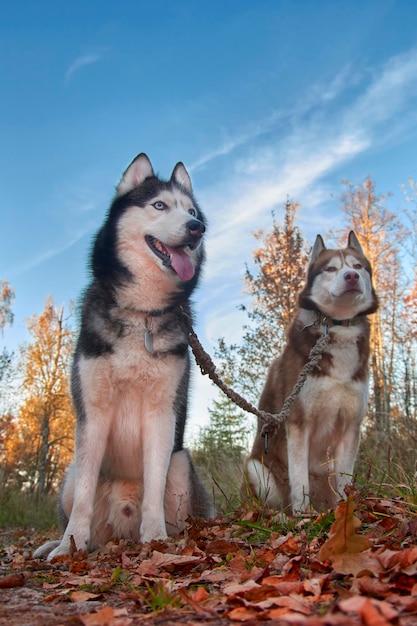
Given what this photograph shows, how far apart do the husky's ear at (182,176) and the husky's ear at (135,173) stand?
0.24 meters

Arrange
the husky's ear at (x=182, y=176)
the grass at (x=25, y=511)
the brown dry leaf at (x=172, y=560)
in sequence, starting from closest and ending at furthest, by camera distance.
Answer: the brown dry leaf at (x=172, y=560) < the husky's ear at (x=182, y=176) < the grass at (x=25, y=511)

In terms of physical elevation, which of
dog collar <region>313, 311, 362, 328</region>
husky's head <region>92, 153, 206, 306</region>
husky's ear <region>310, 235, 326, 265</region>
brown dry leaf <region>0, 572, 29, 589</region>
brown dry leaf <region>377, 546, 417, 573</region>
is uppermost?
husky's ear <region>310, 235, 326, 265</region>

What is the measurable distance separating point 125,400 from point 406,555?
81.9 inches

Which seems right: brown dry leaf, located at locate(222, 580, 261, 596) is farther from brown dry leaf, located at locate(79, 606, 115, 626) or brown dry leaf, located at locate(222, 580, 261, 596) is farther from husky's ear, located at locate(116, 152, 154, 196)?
husky's ear, located at locate(116, 152, 154, 196)

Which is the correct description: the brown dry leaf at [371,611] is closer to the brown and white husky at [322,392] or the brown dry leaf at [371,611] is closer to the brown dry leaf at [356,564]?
the brown dry leaf at [356,564]

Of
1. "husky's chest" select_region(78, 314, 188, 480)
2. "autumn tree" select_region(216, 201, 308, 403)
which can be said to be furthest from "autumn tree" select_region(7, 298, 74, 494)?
"husky's chest" select_region(78, 314, 188, 480)

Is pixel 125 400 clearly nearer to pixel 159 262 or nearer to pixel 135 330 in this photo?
pixel 135 330

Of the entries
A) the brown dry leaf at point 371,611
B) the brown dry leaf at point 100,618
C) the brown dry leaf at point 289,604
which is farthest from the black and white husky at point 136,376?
the brown dry leaf at point 371,611

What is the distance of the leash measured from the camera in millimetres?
4121

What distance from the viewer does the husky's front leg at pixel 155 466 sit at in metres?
3.55

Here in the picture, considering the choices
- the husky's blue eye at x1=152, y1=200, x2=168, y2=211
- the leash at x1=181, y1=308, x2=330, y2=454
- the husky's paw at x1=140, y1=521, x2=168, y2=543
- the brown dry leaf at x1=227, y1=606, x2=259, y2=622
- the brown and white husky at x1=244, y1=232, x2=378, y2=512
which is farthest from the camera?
the brown and white husky at x1=244, y1=232, x2=378, y2=512

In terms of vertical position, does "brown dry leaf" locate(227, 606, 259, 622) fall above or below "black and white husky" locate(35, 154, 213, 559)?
below

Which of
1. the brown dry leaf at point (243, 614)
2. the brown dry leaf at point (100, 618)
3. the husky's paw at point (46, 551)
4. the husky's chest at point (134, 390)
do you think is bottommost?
the husky's paw at point (46, 551)

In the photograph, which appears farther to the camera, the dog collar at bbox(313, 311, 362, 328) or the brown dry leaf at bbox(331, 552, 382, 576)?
the dog collar at bbox(313, 311, 362, 328)
